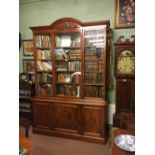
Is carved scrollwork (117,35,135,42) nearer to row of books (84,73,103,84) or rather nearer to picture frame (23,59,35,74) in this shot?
row of books (84,73,103,84)

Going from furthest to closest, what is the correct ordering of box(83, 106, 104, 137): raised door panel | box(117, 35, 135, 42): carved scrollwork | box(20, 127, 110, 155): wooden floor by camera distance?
1. box(117, 35, 135, 42): carved scrollwork
2. box(83, 106, 104, 137): raised door panel
3. box(20, 127, 110, 155): wooden floor

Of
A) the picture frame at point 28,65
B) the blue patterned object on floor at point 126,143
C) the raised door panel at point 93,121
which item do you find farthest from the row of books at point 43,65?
the blue patterned object on floor at point 126,143

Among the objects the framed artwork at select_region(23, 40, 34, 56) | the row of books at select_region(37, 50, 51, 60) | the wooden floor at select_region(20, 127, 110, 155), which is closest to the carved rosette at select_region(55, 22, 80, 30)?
the row of books at select_region(37, 50, 51, 60)

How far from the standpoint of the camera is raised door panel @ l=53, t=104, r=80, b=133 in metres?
3.20

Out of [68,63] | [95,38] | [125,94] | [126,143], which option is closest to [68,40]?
[68,63]

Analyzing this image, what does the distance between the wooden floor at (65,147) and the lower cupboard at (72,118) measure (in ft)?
0.41

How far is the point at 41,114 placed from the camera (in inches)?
137

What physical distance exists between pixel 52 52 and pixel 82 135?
5.89 ft

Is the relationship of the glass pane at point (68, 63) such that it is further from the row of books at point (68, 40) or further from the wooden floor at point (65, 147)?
the wooden floor at point (65, 147)

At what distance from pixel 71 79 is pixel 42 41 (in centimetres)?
105

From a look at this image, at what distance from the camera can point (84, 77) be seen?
3.23m
